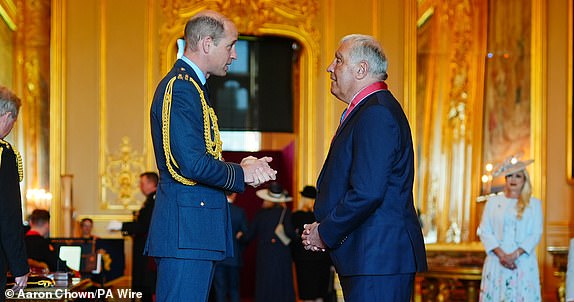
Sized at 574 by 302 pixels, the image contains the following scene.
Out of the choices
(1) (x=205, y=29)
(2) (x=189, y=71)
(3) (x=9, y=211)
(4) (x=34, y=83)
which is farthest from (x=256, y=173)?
(4) (x=34, y=83)

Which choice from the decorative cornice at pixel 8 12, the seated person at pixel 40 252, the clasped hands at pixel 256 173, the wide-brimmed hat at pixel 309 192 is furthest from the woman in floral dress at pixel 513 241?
the decorative cornice at pixel 8 12

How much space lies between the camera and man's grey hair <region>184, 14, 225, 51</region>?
155 inches

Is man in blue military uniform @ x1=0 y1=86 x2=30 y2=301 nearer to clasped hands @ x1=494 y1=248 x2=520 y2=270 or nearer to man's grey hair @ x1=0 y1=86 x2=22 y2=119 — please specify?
man's grey hair @ x1=0 y1=86 x2=22 y2=119

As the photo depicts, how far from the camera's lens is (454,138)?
11.2 m

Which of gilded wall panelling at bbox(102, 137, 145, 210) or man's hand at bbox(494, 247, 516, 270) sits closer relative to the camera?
man's hand at bbox(494, 247, 516, 270)

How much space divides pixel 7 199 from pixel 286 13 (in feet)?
23.5

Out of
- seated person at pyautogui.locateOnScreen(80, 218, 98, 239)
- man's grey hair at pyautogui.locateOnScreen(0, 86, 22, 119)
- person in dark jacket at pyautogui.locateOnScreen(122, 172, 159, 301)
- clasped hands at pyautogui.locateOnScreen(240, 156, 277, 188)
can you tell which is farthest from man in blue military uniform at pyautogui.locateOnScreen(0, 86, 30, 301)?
seated person at pyautogui.locateOnScreen(80, 218, 98, 239)

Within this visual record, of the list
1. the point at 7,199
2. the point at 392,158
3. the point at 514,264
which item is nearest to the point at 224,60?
the point at 392,158

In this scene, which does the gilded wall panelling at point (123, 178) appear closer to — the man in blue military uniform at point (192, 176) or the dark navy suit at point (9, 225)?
the dark navy suit at point (9, 225)

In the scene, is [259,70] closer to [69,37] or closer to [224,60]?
[69,37]

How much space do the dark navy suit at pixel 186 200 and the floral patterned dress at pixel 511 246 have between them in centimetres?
434

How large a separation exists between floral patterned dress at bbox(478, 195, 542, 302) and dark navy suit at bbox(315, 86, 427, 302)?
397cm

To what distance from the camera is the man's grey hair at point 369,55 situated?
13.1 feet

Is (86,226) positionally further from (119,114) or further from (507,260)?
(507,260)
